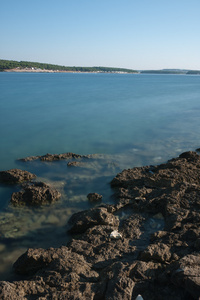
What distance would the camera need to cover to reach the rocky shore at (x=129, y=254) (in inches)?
160

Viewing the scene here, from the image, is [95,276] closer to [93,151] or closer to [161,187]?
[161,187]

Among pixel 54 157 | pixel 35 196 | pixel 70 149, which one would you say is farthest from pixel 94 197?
pixel 70 149

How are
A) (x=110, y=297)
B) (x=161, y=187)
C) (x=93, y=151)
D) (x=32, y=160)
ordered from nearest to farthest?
1. (x=110, y=297)
2. (x=161, y=187)
3. (x=32, y=160)
4. (x=93, y=151)

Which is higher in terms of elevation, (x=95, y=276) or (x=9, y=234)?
(x=95, y=276)

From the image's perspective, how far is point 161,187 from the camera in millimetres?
8562

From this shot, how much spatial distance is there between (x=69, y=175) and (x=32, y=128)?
31.1ft

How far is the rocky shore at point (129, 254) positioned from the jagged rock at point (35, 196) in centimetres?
134

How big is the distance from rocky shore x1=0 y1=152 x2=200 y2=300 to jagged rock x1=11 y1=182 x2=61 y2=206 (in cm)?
134

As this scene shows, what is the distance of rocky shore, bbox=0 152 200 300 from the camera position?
4.07 metres

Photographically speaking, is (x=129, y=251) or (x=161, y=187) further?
(x=161, y=187)

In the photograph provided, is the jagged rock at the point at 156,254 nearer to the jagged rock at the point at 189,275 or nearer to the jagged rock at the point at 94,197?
the jagged rock at the point at 189,275

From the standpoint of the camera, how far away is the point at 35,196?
320 inches

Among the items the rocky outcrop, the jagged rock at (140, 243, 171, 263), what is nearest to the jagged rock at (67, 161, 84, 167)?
the rocky outcrop

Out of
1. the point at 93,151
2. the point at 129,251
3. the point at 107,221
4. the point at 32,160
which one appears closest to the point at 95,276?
the point at 129,251
